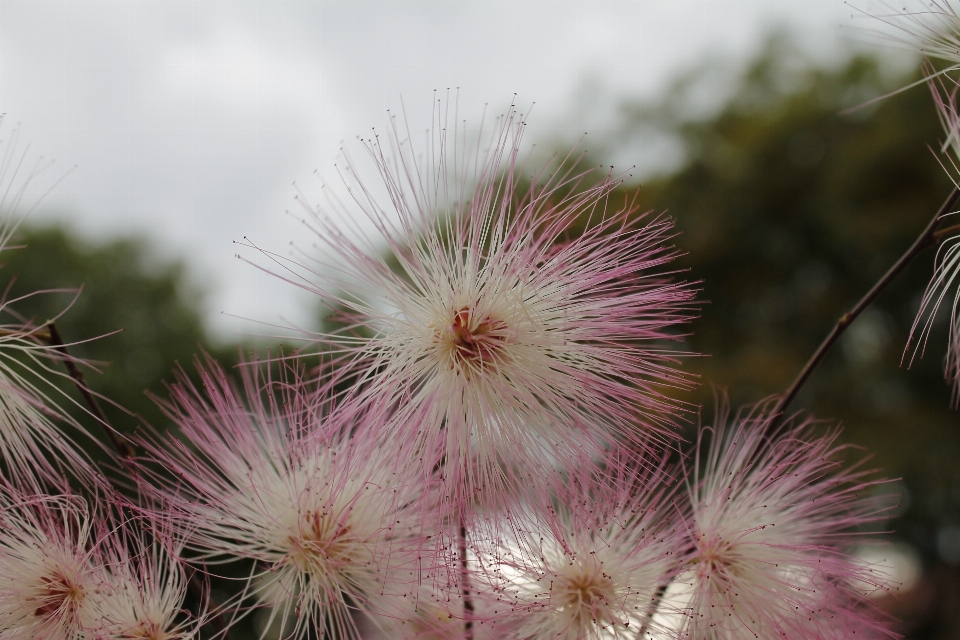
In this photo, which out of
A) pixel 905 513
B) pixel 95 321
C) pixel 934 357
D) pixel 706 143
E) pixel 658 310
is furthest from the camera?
pixel 706 143

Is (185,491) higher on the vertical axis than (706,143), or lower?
lower

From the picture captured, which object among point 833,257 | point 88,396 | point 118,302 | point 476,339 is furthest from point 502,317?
point 118,302

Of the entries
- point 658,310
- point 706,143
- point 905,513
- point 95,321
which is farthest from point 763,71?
point 658,310

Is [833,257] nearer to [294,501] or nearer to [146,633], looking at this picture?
[294,501]

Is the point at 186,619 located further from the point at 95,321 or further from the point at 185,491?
the point at 95,321

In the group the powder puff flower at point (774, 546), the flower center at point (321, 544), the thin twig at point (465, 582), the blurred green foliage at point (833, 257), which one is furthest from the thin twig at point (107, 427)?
the blurred green foliage at point (833, 257)

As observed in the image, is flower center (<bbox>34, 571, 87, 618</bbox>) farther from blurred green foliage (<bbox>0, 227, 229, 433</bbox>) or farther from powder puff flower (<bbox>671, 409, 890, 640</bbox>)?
blurred green foliage (<bbox>0, 227, 229, 433</bbox>)
